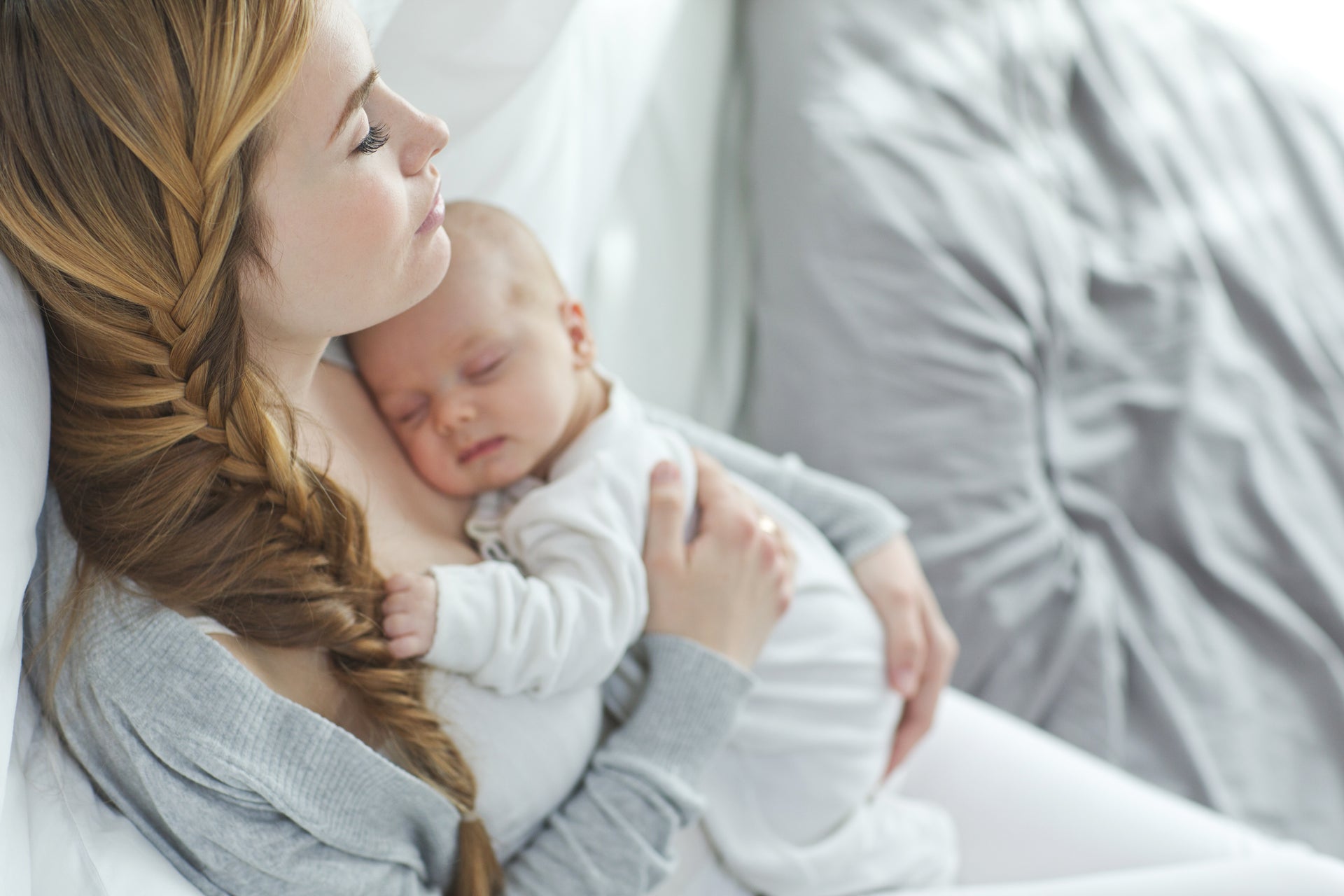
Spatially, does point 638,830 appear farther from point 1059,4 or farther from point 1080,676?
point 1059,4

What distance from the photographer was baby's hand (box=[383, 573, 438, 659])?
2.26 ft

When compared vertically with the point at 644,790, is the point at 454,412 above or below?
above

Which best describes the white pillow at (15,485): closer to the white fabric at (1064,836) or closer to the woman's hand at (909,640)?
the white fabric at (1064,836)

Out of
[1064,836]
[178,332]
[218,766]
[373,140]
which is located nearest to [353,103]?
[373,140]

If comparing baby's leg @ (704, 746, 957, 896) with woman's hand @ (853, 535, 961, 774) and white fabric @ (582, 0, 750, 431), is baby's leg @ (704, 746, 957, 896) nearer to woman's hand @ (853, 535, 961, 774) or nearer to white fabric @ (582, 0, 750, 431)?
woman's hand @ (853, 535, 961, 774)

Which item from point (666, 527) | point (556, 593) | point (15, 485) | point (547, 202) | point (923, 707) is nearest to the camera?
point (15, 485)

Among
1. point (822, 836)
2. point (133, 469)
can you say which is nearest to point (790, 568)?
point (822, 836)

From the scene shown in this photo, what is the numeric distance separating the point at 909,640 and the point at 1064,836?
21 cm

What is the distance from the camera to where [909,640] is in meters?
0.96

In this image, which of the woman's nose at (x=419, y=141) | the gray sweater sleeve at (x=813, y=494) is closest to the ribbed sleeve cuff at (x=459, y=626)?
the woman's nose at (x=419, y=141)

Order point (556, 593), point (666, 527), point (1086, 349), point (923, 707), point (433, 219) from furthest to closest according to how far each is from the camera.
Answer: point (1086, 349) → point (923, 707) → point (666, 527) → point (556, 593) → point (433, 219)

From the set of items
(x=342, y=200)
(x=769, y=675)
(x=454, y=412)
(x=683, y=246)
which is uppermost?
(x=342, y=200)

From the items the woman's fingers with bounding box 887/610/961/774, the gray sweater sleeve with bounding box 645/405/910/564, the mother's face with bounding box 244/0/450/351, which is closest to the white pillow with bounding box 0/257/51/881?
the mother's face with bounding box 244/0/450/351

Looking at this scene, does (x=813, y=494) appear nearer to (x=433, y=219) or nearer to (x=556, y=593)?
(x=556, y=593)
